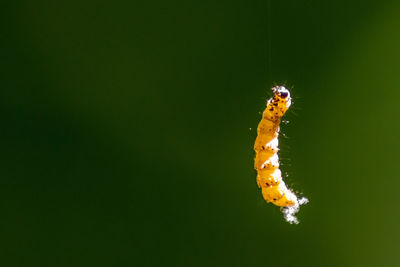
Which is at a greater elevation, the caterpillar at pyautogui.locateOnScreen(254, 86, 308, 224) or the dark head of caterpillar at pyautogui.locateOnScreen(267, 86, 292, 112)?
the dark head of caterpillar at pyautogui.locateOnScreen(267, 86, 292, 112)

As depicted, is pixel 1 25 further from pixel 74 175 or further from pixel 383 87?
pixel 383 87

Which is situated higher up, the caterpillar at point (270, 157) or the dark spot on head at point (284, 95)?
the dark spot on head at point (284, 95)

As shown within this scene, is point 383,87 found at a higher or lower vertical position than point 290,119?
higher

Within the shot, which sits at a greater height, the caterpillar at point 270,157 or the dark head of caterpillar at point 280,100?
the dark head of caterpillar at point 280,100

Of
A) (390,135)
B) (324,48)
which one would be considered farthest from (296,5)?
(390,135)

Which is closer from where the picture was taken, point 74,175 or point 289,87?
point 289,87

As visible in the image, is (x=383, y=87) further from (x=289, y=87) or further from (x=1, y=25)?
(x=1, y=25)

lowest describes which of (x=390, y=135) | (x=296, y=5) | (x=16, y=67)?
(x=16, y=67)

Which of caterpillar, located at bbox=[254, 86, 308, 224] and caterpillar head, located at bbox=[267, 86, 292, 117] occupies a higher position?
caterpillar head, located at bbox=[267, 86, 292, 117]

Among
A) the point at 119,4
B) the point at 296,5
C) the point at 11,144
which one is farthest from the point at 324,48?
the point at 11,144
